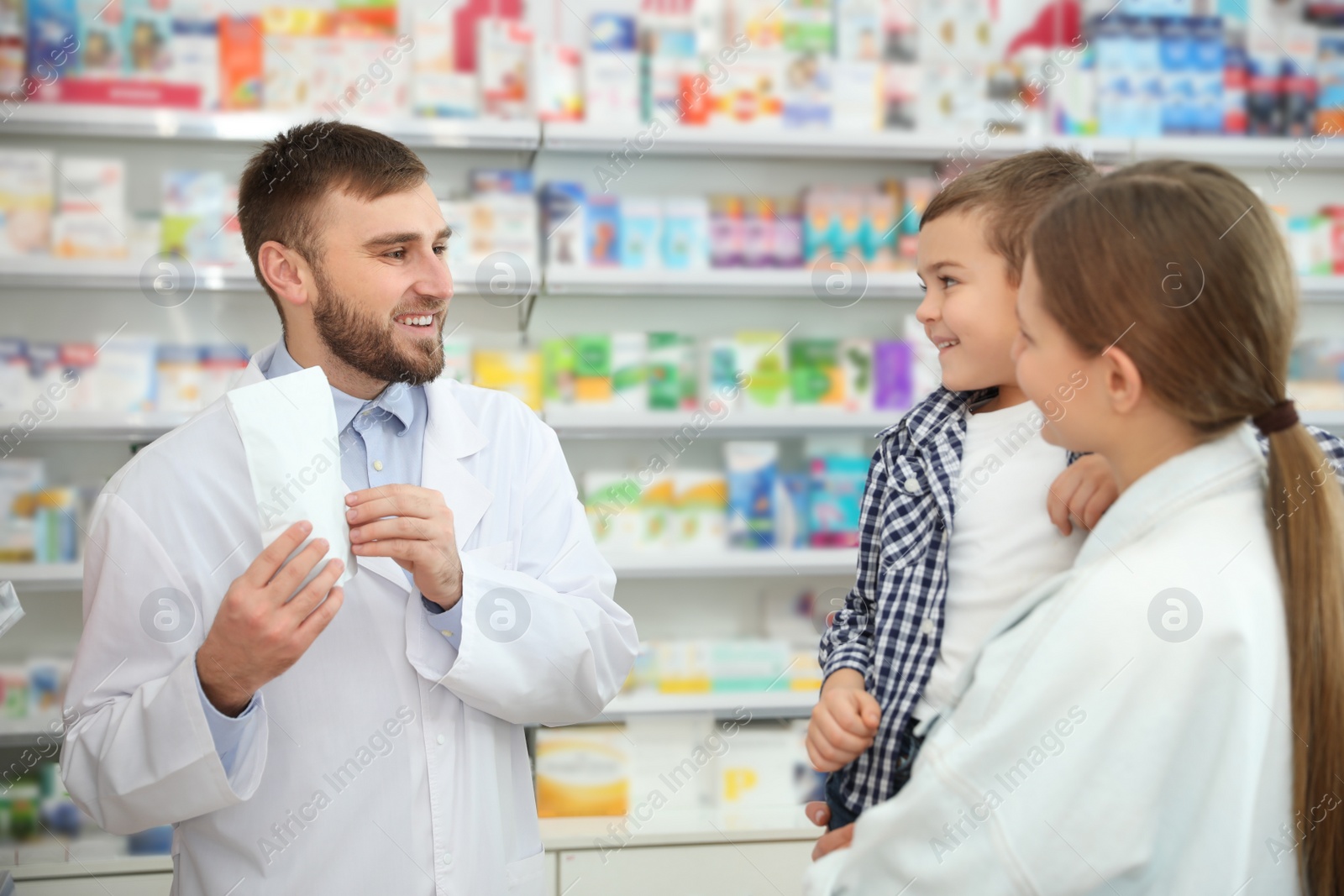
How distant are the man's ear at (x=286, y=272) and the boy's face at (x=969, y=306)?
3.20ft

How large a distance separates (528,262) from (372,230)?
138 centimetres

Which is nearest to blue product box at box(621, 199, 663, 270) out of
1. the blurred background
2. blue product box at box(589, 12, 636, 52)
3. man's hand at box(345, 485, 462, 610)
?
the blurred background

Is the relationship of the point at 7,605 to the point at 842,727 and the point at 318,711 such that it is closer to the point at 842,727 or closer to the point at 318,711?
the point at 318,711

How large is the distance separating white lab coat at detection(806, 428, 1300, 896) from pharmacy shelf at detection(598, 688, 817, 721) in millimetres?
2158

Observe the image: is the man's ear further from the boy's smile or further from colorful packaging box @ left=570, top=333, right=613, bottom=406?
colorful packaging box @ left=570, top=333, right=613, bottom=406

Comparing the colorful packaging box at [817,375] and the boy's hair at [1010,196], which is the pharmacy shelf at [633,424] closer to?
the colorful packaging box at [817,375]

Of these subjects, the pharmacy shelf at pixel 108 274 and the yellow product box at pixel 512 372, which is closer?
the pharmacy shelf at pixel 108 274

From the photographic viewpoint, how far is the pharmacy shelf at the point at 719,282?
2.90 metres

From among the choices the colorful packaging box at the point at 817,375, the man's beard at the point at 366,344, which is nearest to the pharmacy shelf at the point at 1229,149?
the colorful packaging box at the point at 817,375

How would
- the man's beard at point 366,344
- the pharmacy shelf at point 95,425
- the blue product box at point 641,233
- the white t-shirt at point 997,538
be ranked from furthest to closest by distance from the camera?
1. the blue product box at point 641,233
2. the pharmacy shelf at point 95,425
3. the man's beard at point 366,344
4. the white t-shirt at point 997,538

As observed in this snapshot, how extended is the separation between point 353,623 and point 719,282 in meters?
1.86

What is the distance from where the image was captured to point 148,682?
1.26m

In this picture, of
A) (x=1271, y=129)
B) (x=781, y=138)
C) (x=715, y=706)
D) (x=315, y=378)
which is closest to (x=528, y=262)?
(x=781, y=138)

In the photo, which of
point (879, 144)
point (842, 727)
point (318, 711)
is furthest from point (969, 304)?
point (879, 144)
